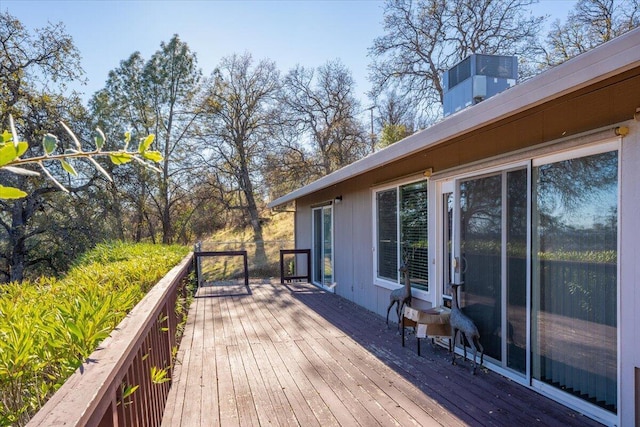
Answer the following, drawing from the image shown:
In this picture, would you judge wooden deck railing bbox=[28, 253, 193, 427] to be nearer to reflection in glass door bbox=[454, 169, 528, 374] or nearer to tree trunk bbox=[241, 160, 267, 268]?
reflection in glass door bbox=[454, 169, 528, 374]

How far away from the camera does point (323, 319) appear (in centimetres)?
550

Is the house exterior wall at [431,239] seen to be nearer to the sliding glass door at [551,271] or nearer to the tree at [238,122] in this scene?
the sliding glass door at [551,271]

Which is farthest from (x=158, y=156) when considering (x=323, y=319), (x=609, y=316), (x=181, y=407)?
(x=323, y=319)

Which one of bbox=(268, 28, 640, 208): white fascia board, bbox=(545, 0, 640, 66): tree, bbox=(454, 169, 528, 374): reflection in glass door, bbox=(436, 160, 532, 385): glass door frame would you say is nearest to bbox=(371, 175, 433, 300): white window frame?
bbox=(436, 160, 532, 385): glass door frame

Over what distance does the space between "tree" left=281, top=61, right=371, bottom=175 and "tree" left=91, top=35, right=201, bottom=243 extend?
4359 millimetres

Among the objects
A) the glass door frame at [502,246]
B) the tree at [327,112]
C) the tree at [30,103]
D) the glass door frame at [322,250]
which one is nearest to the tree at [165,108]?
the tree at [327,112]

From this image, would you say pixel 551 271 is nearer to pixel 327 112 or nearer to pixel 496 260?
pixel 496 260

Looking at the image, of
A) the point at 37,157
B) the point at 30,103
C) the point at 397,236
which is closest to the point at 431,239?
the point at 397,236

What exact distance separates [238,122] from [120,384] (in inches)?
669

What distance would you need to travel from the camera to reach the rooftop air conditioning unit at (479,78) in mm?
4824

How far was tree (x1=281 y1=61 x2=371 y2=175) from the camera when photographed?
1714cm

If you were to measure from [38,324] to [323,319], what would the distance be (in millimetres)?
4322

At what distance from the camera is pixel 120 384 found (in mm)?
1551

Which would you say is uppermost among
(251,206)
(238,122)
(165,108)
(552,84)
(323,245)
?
(165,108)
